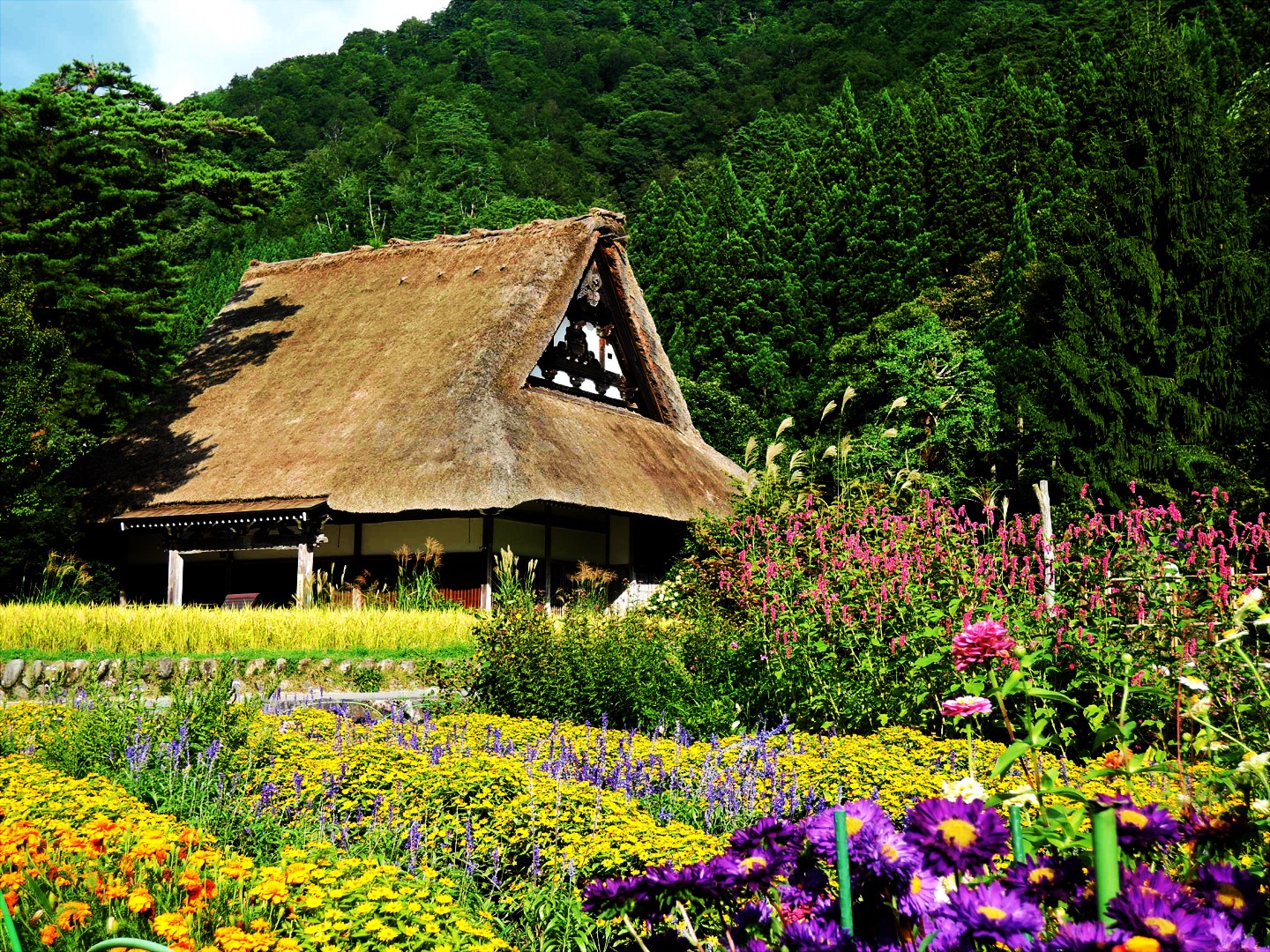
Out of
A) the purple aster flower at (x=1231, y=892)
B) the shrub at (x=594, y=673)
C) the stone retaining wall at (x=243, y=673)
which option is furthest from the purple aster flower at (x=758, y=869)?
the stone retaining wall at (x=243, y=673)

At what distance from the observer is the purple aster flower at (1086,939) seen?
1.38 metres

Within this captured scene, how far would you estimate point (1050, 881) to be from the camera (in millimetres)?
1664

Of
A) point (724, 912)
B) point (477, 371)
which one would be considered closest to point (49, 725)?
point (724, 912)

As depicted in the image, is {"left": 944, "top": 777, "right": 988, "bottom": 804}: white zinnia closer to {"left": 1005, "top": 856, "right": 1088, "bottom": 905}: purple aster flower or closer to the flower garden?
the flower garden

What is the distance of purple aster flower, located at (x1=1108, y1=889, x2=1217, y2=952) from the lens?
134 cm

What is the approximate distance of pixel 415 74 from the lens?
220 ft

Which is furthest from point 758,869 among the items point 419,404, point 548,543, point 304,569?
point 548,543

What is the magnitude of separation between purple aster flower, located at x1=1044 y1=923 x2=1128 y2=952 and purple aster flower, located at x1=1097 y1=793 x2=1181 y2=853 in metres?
0.29

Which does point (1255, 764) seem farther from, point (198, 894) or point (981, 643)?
point (198, 894)

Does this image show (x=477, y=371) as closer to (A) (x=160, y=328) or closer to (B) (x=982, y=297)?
(A) (x=160, y=328)

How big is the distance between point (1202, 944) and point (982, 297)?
30804 millimetres

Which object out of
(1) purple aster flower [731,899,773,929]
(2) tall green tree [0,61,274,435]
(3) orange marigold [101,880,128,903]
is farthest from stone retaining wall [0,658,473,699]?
(2) tall green tree [0,61,274,435]

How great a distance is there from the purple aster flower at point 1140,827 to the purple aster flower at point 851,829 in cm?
35

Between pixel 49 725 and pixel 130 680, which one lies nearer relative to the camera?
pixel 49 725
